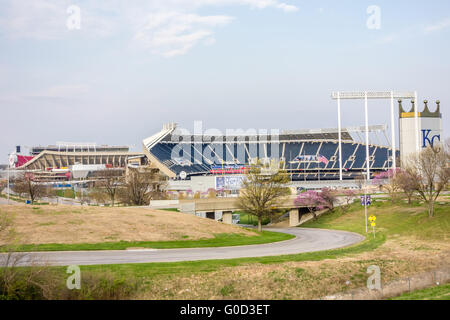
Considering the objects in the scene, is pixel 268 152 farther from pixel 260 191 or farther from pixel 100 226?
pixel 100 226

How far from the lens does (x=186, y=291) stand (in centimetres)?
2206

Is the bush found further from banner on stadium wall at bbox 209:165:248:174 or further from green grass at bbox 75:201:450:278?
banner on stadium wall at bbox 209:165:248:174

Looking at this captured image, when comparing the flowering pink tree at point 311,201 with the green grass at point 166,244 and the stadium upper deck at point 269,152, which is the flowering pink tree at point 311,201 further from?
the stadium upper deck at point 269,152

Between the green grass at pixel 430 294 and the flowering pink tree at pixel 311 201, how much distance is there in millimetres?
40130

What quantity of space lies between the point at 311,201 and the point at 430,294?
4241cm

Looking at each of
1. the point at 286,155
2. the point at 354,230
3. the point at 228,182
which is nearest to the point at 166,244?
the point at 354,230

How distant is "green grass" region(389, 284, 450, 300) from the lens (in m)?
20.7

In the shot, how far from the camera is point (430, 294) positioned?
21.6 m

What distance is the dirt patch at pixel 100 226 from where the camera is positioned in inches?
1256

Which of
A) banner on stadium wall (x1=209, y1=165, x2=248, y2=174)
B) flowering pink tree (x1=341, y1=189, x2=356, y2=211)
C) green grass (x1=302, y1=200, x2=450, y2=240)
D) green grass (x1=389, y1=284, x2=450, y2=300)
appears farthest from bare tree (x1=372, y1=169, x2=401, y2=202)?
green grass (x1=389, y1=284, x2=450, y2=300)

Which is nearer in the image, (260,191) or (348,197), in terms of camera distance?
(260,191)

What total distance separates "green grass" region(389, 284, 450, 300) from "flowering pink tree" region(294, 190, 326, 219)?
40.1 metres
